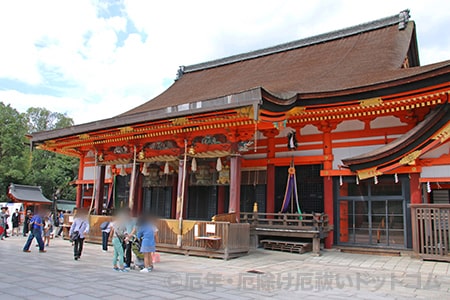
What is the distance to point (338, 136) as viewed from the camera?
1213 centimetres

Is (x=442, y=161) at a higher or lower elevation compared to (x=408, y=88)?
lower

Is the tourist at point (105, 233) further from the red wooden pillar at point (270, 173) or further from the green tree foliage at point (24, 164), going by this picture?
the green tree foliage at point (24, 164)

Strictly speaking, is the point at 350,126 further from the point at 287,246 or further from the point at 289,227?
the point at 287,246

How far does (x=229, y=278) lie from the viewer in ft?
24.1

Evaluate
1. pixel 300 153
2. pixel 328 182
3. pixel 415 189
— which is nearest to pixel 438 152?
pixel 415 189

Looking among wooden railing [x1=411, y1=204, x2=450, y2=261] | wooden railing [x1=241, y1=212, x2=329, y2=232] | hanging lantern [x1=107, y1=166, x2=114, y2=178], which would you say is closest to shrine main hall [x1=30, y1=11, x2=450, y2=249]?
wooden railing [x1=241, y1=212, x2=329, y2=232]

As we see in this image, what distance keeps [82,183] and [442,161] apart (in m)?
16.0

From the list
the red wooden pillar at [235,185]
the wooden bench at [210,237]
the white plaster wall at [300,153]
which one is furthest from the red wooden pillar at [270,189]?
the wooden bench at [210,237]

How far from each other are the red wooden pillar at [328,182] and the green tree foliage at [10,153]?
25524 mm

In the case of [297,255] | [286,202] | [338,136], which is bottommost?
[297,255]

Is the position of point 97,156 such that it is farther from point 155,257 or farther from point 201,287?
point 201,287

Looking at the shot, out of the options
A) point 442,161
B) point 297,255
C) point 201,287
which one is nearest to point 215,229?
point 297,255

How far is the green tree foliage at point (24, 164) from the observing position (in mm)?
29344

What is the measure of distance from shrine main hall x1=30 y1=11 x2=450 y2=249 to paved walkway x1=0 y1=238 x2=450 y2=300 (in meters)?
1.82
